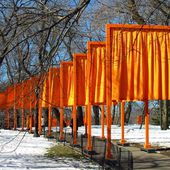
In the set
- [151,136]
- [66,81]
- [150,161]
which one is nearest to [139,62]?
[150,161]

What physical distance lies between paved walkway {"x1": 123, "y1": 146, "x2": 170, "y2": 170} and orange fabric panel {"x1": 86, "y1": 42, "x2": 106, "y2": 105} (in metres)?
2.78

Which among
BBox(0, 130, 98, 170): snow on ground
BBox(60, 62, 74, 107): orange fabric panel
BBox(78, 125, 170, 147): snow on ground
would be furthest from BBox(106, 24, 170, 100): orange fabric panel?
BBox(60, 62, 74, 107): orange fabric panel

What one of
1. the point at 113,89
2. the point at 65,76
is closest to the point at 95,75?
the point at 113,89

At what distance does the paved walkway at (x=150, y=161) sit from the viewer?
1595cm

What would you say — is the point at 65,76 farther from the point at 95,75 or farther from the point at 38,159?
the point at 38,159

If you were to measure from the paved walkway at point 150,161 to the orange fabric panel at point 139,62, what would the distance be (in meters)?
2.35

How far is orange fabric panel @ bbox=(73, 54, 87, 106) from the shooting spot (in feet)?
76.6

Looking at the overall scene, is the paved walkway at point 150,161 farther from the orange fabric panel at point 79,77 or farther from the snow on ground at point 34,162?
the orange fabric panel at point 79,77

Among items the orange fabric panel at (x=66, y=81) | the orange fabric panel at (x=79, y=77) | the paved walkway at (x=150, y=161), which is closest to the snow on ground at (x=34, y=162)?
the paved walkway at (x=150, y=161)

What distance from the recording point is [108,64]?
17344mm

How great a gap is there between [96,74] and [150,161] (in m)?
4.23

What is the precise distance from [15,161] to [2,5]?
8.85 m

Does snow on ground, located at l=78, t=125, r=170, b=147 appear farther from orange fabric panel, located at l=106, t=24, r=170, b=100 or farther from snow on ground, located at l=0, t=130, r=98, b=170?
snow on ground, located at l=0, t=130, r=98, b=170

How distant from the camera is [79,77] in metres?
23.8
